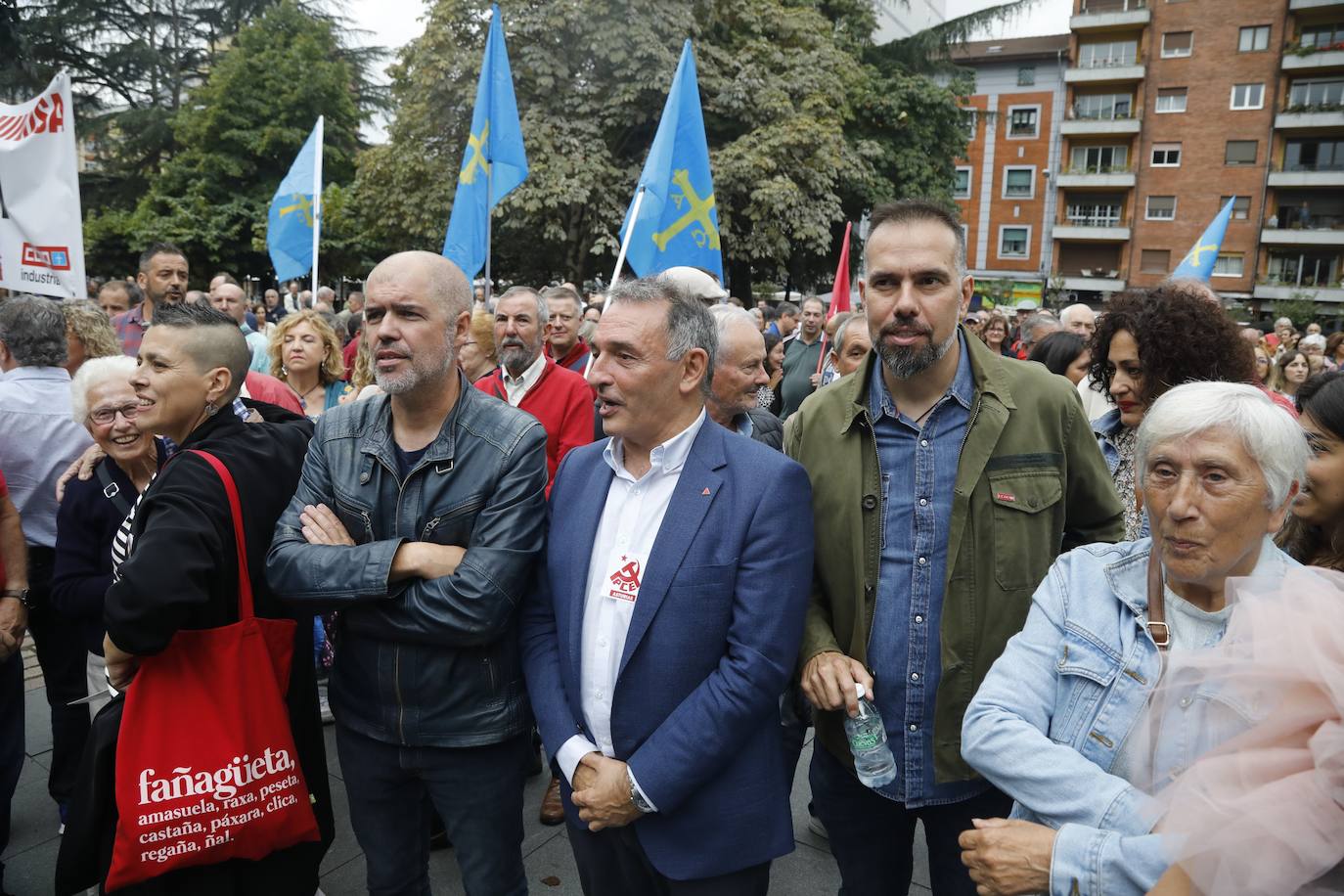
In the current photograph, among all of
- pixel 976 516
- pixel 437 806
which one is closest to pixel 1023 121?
pixel 976 516

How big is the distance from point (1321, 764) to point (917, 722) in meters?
1.11

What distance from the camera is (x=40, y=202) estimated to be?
17.3ft

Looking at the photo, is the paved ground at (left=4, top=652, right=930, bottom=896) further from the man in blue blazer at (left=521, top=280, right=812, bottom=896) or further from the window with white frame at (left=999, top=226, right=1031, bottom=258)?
the window with white frame at (left=999, top=226, right=1031, bottom=258)

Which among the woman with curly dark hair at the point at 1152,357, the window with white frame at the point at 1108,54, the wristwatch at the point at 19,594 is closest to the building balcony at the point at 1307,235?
the window with white frame at the point at 1108,54

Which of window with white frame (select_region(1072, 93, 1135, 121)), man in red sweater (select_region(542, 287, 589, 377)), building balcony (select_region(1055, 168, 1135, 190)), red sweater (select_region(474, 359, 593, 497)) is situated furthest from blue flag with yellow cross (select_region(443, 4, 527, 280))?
window with white frame (select_region(1072, 93, 1135, 121))

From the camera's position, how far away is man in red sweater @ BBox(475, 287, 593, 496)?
178 inches

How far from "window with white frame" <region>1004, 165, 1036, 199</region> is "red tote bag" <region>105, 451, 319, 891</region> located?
4804 cm

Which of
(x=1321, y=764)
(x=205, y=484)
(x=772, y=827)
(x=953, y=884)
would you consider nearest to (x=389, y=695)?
(x=205, y=484)

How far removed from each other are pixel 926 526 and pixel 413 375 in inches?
56.7

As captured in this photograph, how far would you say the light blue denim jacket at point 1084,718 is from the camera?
146 centimetres

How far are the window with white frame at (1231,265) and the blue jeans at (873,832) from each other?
4384cm

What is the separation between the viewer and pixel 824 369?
7.43m

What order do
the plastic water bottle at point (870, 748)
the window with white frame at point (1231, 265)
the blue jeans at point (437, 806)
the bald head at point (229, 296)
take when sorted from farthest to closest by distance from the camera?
the window with white frame at point (1231, 265) < the bald head at point (229, 296) < the blue jeans at point (437, 806) < the plastic water bottle at point (870, 748)

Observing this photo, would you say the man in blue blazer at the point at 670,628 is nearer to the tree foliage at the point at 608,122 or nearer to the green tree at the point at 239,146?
the tree foliage at the point at 608,122
